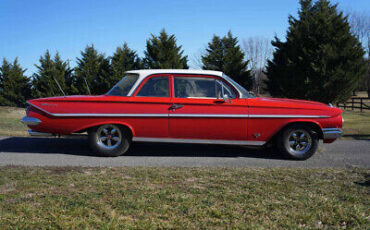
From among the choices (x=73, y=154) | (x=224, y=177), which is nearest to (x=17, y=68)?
(x=73, y=154)

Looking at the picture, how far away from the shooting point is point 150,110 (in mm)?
6289

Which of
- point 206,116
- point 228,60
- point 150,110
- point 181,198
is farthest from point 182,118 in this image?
point 228,60

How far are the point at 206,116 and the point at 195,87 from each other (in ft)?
2.08

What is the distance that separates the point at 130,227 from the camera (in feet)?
9.82

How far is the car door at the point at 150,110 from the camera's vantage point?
6289mm

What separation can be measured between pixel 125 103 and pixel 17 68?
27.3 m

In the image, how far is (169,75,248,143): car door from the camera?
6289mm

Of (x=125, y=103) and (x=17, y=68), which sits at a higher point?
(x=17, y=68)

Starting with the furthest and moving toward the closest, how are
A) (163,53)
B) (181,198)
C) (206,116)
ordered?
(163,53), (206,116), (181,198)

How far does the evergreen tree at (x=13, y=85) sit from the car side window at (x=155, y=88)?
1007 inches

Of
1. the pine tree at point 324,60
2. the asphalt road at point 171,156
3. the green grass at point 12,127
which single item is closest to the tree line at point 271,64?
the pine tree at point 324,60

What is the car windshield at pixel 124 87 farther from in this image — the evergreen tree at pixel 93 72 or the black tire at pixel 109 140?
the evergreen tree at pixel 93 72

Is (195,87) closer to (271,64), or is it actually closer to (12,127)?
(12,127)

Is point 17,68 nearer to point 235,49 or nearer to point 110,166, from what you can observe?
point 235,49
